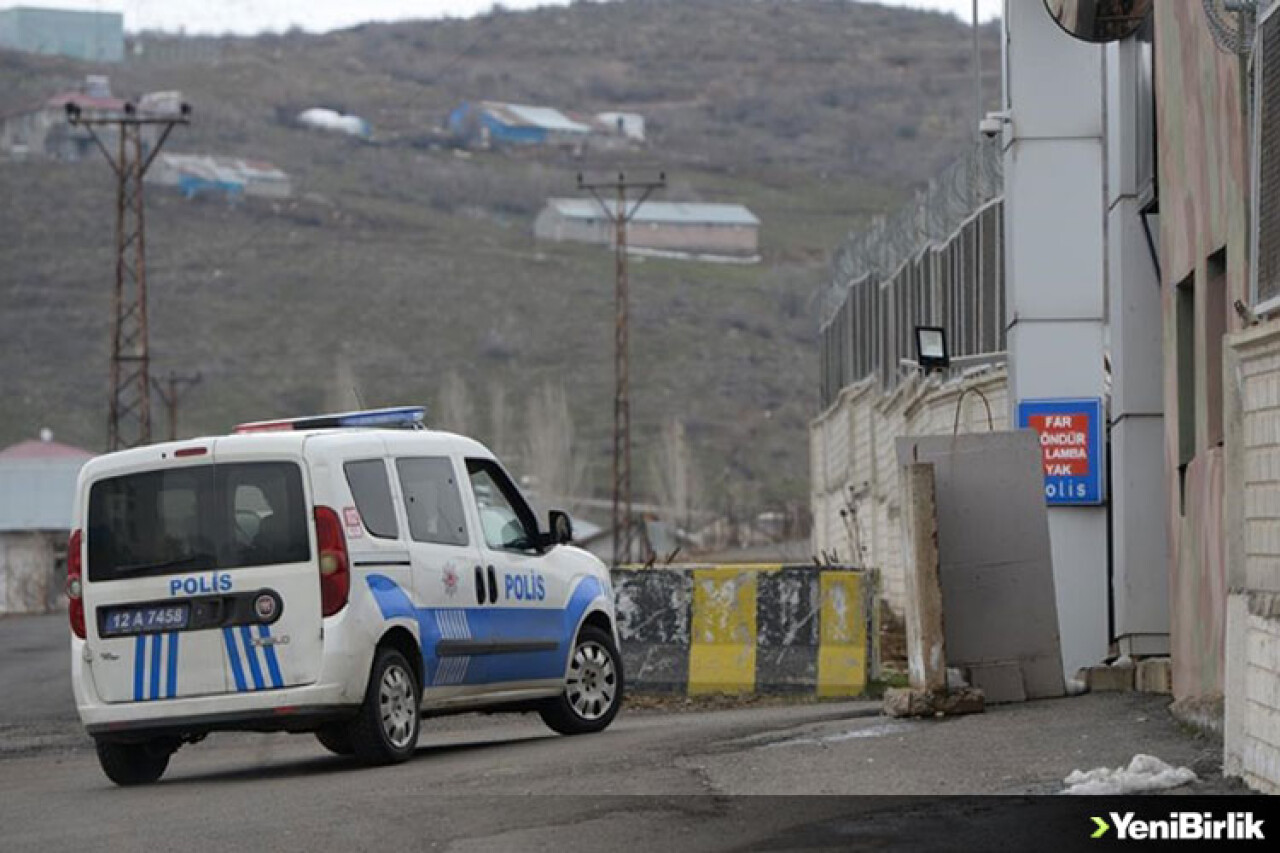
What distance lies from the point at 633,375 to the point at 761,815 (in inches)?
4307

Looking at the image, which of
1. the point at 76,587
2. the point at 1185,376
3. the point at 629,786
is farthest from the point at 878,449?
the point at 629,786

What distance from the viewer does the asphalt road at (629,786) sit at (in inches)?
416

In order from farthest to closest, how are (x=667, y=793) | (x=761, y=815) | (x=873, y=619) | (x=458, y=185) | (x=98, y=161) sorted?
(x=458, y=185)
(x=98, y=161)
(x=873, y=619)
(x=667, y=793)
(x=761, y=815)

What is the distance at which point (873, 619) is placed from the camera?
2088 cm

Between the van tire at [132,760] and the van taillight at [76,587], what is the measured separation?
676 mm

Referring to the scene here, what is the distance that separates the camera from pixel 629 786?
12.4m

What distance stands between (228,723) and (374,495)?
155cm

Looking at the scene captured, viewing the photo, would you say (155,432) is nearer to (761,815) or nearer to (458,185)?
(458,185)

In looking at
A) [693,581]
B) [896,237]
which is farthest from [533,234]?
[693,581]

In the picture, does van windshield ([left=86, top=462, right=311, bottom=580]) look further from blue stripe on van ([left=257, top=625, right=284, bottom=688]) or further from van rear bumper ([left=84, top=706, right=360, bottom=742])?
van rear bumper ([left=84, top=706, right=360, bottom=742])

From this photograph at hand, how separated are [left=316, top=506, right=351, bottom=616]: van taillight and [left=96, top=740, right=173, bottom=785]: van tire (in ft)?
5.05

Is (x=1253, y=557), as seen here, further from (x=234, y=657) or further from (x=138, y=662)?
(x=138, y=662)

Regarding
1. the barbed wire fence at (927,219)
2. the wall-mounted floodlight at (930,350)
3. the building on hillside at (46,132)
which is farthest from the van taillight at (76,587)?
the building on hillside at (46,132)

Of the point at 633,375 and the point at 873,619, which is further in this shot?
the point at 633,375
